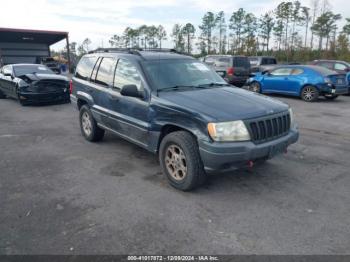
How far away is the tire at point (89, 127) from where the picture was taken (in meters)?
6.17

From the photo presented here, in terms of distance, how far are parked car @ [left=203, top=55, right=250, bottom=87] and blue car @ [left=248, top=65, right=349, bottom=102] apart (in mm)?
1859

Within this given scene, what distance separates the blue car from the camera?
39.0ft

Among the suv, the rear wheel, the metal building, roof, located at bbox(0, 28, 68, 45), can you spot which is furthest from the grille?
the metal building

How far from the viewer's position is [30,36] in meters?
30.0

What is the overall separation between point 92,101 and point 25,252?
3521 mm

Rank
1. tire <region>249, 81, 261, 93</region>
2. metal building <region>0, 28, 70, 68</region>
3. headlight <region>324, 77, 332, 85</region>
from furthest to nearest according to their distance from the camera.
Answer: metal building <region>0, 28, 70, 68</region>, tire <region>249, 81, 261, 93</region>, headlight <region>324, 77, 332, 85</region>

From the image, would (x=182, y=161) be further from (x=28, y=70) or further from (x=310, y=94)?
(x=28, y=70)

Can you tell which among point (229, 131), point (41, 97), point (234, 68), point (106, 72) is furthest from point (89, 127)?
point (234, 68)

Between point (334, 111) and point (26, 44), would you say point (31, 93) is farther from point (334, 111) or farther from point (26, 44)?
point (26, 44)

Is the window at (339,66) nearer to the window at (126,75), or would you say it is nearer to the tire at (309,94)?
the tire at (309,94)

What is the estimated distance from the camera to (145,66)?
4.73 metres

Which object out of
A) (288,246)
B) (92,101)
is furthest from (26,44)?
(288,246)

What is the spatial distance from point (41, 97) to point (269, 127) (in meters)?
9.36

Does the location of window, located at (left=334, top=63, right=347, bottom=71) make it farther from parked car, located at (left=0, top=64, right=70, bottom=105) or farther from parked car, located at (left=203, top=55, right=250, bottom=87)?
parked car, located at (left=0, top=64, right=70, bottom=105)
